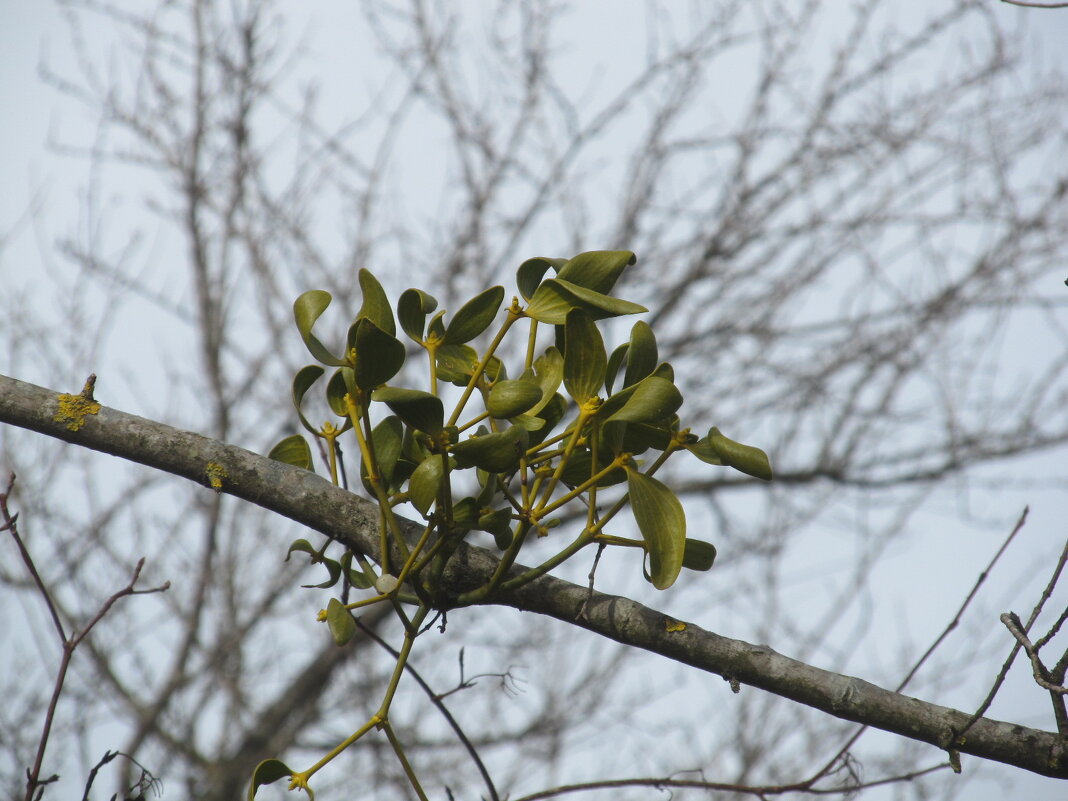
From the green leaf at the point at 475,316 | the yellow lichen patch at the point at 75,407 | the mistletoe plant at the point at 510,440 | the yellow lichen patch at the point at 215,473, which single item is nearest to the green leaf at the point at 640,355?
the mistletoe plant at the point at 510,440

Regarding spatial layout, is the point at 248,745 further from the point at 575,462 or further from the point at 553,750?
the point at 575,462

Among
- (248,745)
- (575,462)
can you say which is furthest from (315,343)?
(248,745)

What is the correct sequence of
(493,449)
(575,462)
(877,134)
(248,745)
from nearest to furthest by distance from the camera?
(493,449) < (575,462) < (248,745) < (877,134)

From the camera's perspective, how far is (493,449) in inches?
31.2

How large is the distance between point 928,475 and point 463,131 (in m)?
2.70

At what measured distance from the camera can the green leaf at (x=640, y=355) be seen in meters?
0.83

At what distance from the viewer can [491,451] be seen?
2.61 feet

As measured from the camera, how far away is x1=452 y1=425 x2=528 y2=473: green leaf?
0.79 m

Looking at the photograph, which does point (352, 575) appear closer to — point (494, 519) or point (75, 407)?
point (494, 519)

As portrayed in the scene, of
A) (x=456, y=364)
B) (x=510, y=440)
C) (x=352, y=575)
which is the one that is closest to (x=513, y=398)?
(x=510, y=440)

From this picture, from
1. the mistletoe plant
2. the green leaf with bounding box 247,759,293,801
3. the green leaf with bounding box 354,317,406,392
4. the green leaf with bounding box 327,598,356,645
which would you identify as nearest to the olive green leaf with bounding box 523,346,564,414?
the mistletoe plant

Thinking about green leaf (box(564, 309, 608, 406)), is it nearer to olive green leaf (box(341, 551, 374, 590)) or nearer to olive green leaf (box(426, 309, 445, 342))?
olive green leaf (box(426, 309, 445, 342))

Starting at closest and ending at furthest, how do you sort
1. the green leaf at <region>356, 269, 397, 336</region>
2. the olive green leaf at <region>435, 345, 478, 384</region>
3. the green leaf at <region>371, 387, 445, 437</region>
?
the green leaf at <region>371, 387, 445, 437</region> < the green leaf at <region>356, 269, 397, 336</region> < the olive green leaf at <region>435, 345, 478, 384</region>

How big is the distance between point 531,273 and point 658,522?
0.28 metres
